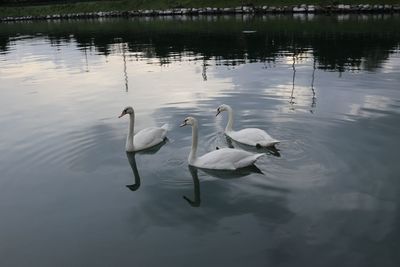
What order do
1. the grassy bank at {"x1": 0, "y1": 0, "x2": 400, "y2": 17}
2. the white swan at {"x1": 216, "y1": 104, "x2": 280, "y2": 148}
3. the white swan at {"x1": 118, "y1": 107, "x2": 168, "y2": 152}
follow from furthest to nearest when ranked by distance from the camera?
1. the grassy bank at {"x1": 0, "y1": 0, "x2": 400, "y2": 17}
2. the white swan at {"x1": 118, "y1": 107, "x2": 168, "y2": 152}
3. the white swan at {"x1": 216, "y1": 104, "x2": 280, "y2": 148}

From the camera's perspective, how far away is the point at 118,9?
3634 inches

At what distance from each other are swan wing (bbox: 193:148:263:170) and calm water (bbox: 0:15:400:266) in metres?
0.26

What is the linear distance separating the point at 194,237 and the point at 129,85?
1637 cm

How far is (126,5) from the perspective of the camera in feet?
304

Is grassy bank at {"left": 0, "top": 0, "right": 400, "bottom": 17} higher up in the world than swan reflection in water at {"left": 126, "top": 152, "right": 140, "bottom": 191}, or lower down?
higher up

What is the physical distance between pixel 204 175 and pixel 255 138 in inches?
84.5

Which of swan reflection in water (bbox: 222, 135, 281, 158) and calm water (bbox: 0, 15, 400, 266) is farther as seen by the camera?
swan reflection in water (bbox: 222, 135, 281, 158)

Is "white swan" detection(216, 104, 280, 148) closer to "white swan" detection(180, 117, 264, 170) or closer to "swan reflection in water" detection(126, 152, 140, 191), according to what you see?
"white swan" detection(180, 117, 264, 170)

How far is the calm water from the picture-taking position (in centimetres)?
838

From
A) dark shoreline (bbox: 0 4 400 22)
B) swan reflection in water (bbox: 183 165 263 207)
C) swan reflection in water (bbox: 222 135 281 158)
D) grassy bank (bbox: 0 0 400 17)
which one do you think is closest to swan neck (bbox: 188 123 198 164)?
swan reflection in water (bbox: 183 165 263 207)

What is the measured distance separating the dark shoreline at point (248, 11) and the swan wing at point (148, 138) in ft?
197

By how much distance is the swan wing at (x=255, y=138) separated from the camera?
12508mm

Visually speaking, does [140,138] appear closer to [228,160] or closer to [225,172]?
[225,172]

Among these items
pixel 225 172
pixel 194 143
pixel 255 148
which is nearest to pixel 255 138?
pixel 255 148
